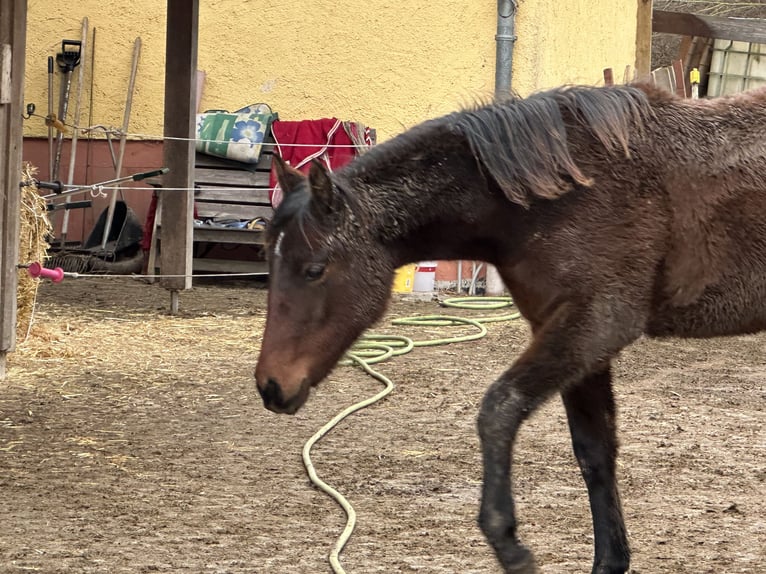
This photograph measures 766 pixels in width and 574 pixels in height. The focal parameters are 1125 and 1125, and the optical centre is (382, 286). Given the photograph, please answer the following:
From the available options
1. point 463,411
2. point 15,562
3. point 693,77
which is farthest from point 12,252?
point 693,77

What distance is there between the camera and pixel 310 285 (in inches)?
133

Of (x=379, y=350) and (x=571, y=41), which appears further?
(x=571, y=41)

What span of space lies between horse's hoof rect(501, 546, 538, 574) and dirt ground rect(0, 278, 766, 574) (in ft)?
2.30

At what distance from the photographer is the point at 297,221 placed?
11.0 feet

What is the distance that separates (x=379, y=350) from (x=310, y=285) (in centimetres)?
471

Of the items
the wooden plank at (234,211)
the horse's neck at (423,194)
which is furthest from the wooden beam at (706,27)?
the horse's neck at (423,194)

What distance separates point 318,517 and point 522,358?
4.64ft

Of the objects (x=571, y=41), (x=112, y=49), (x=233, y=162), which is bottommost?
(x=233, y=162)

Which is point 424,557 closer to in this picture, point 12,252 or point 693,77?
point 12,252

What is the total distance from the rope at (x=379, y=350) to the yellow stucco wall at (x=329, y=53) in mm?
2097

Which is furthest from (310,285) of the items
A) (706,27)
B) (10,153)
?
(706,27)

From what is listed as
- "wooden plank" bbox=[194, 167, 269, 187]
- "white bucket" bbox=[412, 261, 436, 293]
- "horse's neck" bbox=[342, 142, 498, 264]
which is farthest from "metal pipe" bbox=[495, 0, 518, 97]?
"horse's neck" bbox=[342, 142, 498, 264]

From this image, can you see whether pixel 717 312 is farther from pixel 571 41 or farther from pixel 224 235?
pixel 571 41

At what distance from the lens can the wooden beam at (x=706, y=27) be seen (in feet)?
48.5
